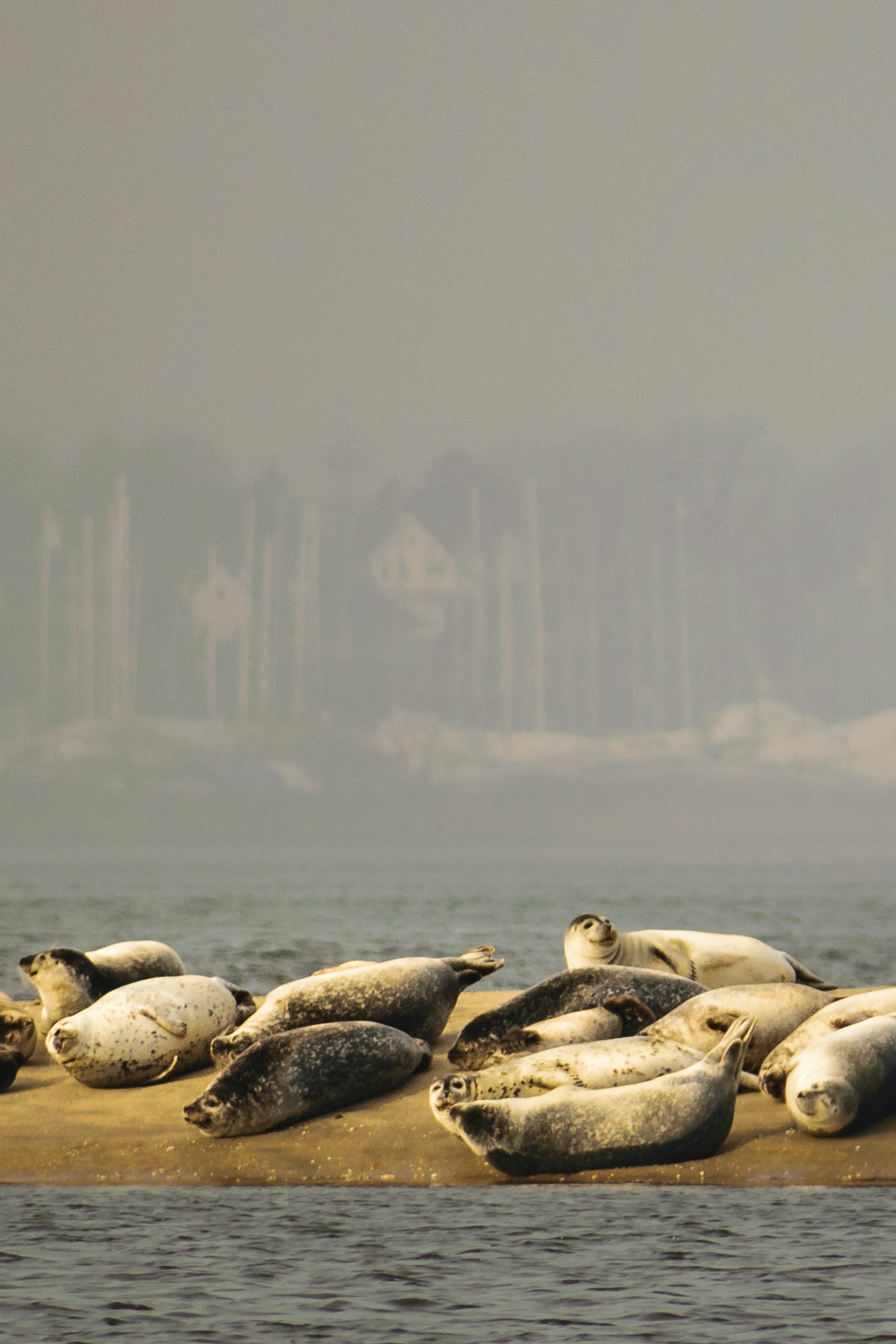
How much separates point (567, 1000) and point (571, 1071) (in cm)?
206

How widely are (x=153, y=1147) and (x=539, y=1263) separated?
11.7ft

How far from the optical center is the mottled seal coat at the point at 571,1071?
385 inches

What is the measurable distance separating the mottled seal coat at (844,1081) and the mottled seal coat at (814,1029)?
0.22 meters

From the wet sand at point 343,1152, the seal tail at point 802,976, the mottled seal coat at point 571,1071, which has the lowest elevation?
the wet sand at point 343,1152

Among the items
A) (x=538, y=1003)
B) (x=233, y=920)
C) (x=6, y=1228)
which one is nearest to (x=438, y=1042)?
(x=538, y=1003)

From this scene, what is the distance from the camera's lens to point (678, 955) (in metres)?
14.2

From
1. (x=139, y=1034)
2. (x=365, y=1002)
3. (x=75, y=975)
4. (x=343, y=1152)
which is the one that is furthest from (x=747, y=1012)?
(x=75, y=975)

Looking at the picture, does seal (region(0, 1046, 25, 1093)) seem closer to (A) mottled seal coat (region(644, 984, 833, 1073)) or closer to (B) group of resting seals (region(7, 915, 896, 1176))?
(B) group of resting seals (region(7, 915, 896, 1176))

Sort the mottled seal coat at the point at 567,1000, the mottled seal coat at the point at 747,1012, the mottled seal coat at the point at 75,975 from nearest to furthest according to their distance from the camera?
→ 1. the mottled seal coat at the point at 747,1012
2. the mottled seal coat at the point at 567,1000
3. the mottled seal coat at the point at 75,975

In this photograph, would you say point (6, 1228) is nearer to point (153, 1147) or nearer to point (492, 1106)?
point (153, 1147)

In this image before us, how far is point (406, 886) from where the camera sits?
99.7 metres

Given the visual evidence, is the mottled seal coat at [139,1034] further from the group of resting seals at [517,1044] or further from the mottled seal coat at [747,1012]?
the mottled seal coat at [747,1012]

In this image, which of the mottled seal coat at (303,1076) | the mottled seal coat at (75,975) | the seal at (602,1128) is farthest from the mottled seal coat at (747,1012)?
the mottled seal coat at (75,975)

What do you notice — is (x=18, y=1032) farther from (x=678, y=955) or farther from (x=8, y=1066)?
(x=678, y=955)
